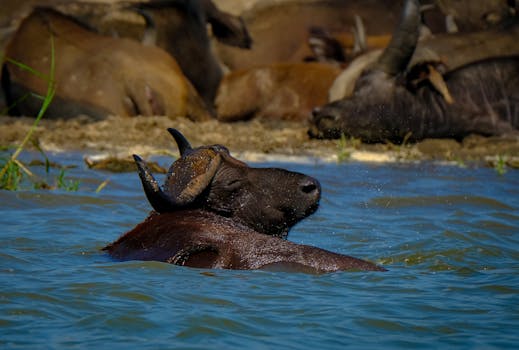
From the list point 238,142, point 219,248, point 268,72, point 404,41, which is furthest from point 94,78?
point 219,248

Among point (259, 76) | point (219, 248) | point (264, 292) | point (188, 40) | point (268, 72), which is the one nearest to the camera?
point (264, 292)

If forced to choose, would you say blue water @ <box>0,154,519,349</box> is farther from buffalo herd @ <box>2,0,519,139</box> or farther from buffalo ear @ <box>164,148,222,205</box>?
buffalo herd @ <box>2,0,519,139</box>

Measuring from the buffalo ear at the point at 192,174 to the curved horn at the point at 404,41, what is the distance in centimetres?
858

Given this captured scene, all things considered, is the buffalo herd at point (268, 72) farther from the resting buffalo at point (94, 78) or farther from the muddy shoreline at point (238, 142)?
the muddy shoreline at point (238, 142)

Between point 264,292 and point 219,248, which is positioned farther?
point 219,248

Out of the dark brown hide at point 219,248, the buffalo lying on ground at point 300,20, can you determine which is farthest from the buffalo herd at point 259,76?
the dark brown hide at point 219,248

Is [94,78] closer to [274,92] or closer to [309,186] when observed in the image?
[274,92]

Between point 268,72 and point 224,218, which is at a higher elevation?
point 224,218

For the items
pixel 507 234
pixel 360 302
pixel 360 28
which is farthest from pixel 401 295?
pixel 360 28

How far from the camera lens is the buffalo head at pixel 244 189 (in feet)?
16.5

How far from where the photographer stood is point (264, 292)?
4.54m

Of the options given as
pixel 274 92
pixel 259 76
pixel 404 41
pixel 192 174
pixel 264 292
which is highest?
pixel 192 174

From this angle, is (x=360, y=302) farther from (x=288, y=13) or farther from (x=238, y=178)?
Answer: (x=288, y=13)

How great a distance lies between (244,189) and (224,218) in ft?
0.65
